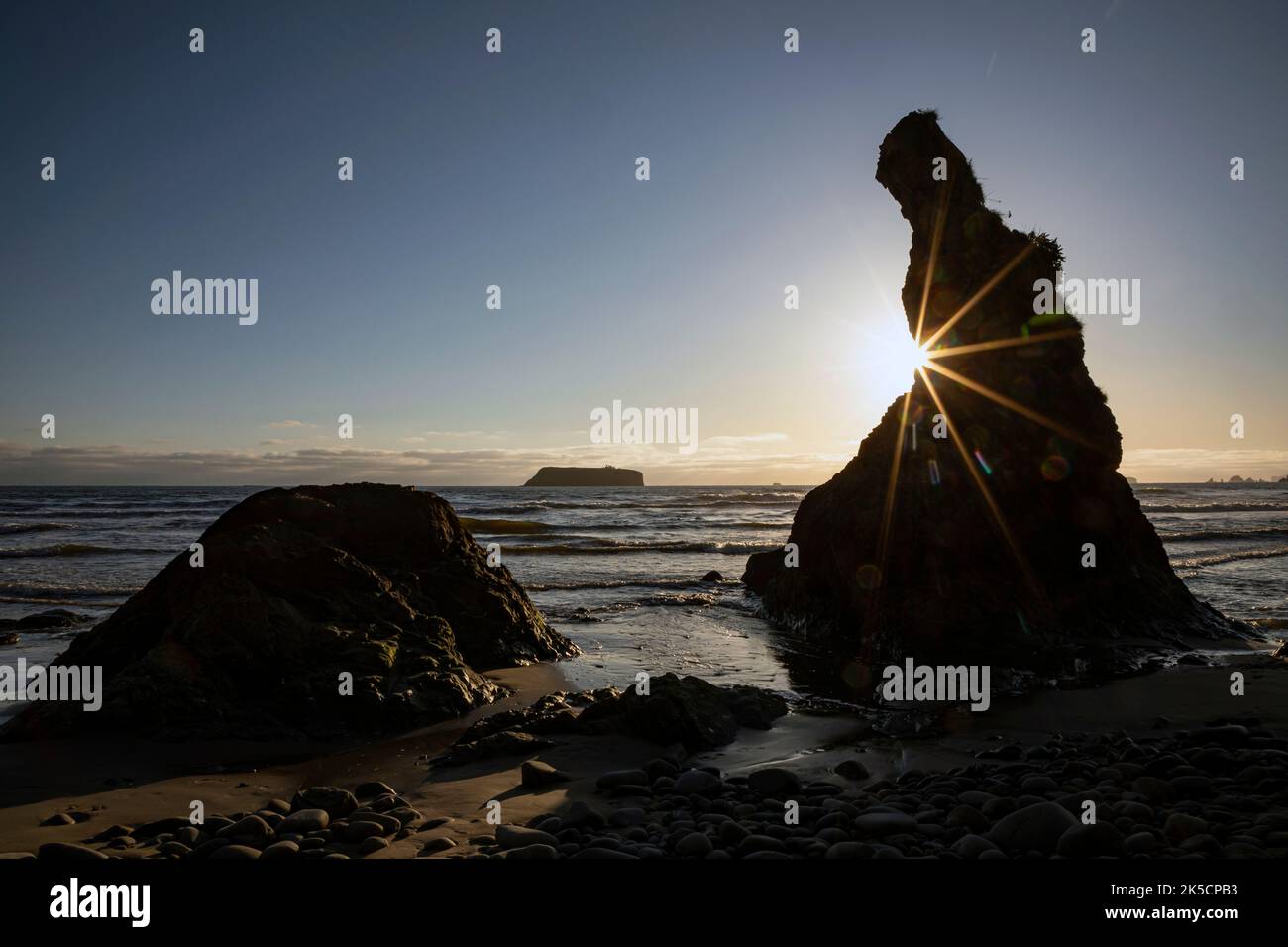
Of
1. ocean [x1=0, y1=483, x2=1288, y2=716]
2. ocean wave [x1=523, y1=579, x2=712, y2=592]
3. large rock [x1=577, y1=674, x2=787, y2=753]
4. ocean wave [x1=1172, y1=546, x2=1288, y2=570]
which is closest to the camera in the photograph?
large rock [x1=577, y1=674, x2=787, y2=753]

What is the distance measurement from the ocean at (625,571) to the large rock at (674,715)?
2243 mm

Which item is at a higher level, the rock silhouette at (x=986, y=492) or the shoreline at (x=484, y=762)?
the rock silhouette at (x=986, y=492)

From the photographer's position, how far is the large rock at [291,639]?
724cm

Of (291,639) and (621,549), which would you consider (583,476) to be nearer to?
(621,549)

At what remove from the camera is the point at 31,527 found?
132 feet

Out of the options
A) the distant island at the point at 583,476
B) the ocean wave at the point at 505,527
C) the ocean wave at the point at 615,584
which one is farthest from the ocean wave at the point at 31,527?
the distant island at the point at 583,476

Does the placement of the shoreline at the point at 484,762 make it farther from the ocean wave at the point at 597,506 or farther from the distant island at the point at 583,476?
the distant island at the point at 583,476

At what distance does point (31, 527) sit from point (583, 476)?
107m

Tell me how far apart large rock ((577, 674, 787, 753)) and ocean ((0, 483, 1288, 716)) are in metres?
2.24

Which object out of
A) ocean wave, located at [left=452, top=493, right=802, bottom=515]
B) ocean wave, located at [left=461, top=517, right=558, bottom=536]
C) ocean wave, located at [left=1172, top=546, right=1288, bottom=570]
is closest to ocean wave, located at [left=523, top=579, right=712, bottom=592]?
ocean wave, located at [left=1172, top=546, right=1288, bottom=570]

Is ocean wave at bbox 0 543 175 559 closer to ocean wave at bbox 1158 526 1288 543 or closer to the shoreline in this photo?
the shoreline

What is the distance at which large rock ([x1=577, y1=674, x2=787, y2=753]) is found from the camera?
23.3ft

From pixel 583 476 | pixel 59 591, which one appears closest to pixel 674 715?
pixel 59 591
